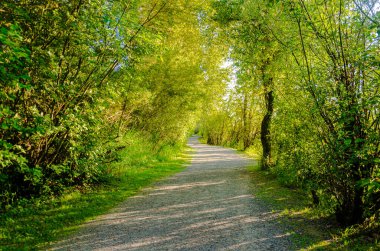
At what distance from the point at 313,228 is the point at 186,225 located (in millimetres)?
2701

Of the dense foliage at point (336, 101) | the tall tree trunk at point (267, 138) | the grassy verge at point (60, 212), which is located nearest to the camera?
the dense foliage at point (336, 101)

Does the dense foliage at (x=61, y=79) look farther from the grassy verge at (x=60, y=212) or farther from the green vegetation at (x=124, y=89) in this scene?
the grassy verge at (x=60, y=212)

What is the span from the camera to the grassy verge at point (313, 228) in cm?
489

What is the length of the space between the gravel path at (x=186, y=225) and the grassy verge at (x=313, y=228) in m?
0.31

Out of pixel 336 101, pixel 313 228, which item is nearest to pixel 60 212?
pixel 313 228

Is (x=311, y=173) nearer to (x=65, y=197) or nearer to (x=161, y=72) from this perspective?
(x=65, y=197)

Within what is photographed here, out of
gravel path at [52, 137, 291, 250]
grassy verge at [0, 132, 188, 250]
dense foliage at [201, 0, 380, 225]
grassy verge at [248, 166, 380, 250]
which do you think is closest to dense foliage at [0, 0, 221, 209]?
grassy verge at [0, 132, 188, 250]

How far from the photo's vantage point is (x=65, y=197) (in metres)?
7.37

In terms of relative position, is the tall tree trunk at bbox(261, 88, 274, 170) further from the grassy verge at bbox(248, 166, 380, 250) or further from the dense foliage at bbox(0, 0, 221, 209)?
the dense foliage at bbox(0, 0, 221, 209)

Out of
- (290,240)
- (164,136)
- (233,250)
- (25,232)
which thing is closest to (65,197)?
(25,232)

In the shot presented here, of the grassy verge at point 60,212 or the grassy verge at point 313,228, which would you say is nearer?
the grassy verge at point 313,228

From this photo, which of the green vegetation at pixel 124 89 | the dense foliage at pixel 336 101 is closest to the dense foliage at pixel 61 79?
the green vegetation at pixel 124 89

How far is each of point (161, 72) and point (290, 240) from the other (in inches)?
425

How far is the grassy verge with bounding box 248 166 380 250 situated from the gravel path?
0.31 m
